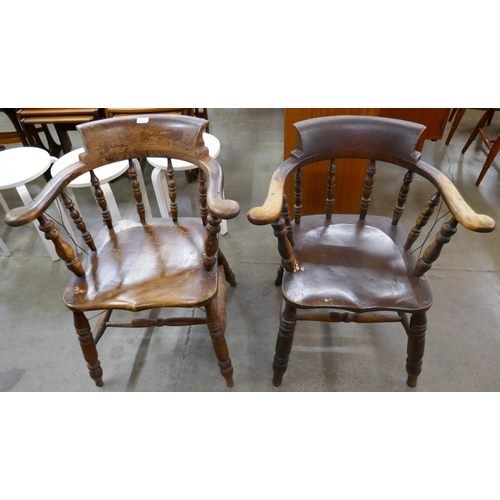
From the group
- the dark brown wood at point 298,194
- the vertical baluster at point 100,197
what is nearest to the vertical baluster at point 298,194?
the dark brown wood at point 298,194

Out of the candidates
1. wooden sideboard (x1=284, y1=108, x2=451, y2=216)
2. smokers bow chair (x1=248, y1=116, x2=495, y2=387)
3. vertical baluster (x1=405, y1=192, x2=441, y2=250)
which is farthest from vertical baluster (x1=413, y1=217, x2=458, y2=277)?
wooden sideboard (x1=284, y1=108, x2=451, y2=216)

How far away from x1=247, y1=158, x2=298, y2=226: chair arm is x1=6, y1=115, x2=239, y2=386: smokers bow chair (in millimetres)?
141

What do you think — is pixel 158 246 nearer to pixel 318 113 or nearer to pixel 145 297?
pixel 145 297

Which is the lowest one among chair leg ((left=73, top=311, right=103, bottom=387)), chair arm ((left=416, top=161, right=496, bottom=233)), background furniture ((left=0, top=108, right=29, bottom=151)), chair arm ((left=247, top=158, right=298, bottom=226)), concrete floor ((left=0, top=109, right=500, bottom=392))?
concrete floor ((left=0, top=109, right=500, bottom=392))

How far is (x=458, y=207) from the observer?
0.99m

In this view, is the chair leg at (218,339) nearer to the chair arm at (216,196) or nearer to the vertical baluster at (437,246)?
the chair arm at (216,196)

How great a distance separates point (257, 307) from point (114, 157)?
3.32 feet

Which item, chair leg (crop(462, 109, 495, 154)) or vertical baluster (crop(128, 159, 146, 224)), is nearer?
vertical baluster (crop(128, 159, 146, 224))

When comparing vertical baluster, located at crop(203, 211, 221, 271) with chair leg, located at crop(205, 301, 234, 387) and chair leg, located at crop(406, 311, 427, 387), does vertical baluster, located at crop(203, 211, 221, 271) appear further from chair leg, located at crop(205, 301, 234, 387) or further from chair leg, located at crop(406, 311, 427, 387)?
chair leg, located at crop(406, 311, 427, 387)

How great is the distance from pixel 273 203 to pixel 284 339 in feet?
1.87

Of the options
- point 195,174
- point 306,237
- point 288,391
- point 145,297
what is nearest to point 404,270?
point 306,237

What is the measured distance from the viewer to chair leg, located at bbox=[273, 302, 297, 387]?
1270 mm

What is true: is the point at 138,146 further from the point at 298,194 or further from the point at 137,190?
the point at 298,194

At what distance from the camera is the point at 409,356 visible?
1397 millimetres
